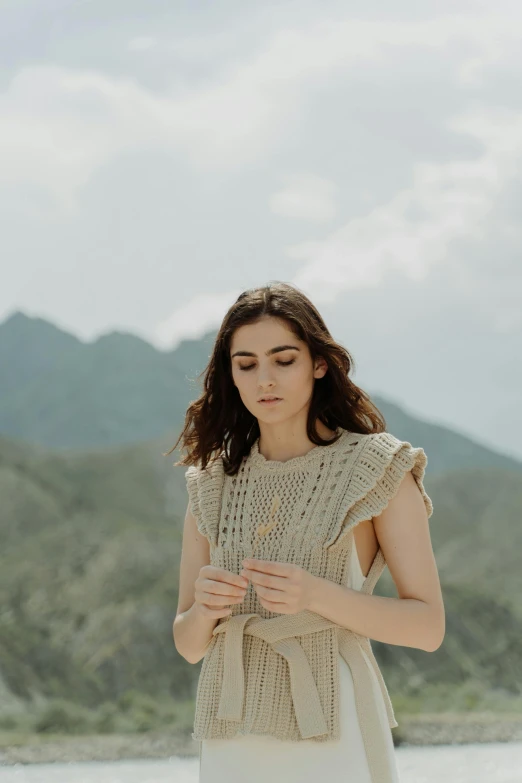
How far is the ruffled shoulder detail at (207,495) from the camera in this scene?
166 centimetres

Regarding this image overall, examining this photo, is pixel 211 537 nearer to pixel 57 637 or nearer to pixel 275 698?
pixel 275 698

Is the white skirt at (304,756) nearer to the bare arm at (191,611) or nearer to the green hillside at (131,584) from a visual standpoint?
the bare arm at (191,611)

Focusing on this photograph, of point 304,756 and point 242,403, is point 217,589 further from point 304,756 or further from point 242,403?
point 242,403

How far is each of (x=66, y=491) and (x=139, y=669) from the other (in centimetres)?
280

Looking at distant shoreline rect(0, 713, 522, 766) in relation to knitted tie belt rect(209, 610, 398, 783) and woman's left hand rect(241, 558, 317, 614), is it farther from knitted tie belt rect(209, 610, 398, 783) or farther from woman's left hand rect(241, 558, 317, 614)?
woman's left hand rect(241, 558, 317, 614)

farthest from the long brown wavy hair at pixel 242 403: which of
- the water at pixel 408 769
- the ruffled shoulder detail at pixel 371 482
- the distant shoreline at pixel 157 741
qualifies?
the distant shoreline at pixel 157 741

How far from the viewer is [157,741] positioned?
7.25 m

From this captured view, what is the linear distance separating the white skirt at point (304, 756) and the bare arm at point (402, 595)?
9 centimetres

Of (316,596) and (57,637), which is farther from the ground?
(316,596)

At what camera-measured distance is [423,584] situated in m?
1.52

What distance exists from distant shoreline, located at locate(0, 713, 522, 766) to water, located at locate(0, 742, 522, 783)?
0.12 metres

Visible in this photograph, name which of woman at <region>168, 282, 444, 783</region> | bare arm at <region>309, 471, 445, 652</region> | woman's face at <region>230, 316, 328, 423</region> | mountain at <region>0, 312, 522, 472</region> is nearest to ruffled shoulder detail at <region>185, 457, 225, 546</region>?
woman at <region>168, 282, 444, 783</region>

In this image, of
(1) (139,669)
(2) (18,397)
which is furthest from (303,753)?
(2) (18,397)

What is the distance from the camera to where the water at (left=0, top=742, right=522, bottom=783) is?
18.3ft
